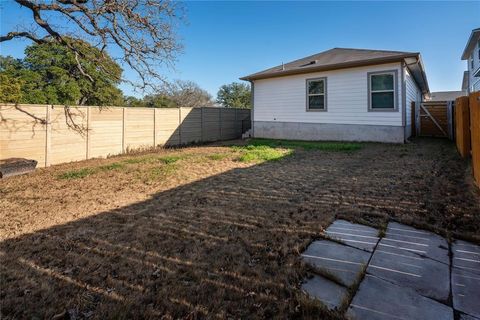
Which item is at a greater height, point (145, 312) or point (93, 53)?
point (93, 53)

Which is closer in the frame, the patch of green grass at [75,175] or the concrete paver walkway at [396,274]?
the concrete paver walkway at [396,274]

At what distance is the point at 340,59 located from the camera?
10891 millimetres

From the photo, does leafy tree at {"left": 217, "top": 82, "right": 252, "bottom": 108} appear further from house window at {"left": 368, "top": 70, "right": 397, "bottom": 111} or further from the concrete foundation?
house window at {"left": 368, "top": 70, "right": 397, "bottom": 111}

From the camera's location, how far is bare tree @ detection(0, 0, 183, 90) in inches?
254

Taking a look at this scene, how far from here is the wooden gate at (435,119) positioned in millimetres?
11398

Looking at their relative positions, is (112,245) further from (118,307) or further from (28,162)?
(28,162)

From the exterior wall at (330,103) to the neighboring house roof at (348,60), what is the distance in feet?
1.10

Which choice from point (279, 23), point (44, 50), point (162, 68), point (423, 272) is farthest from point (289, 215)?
point (44, 50)

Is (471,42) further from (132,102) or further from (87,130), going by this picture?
(132,102)

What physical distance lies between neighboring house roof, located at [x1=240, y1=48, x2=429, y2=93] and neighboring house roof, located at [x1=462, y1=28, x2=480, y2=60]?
5871mm

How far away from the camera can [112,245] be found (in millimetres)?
A: 2609

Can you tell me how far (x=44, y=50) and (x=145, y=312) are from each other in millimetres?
25719

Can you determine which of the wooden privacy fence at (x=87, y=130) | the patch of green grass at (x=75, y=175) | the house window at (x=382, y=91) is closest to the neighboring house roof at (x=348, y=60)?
the house window at (x=382, y=91)

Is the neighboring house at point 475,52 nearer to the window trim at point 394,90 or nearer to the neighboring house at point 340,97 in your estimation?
the neighboring house at point 340,97
